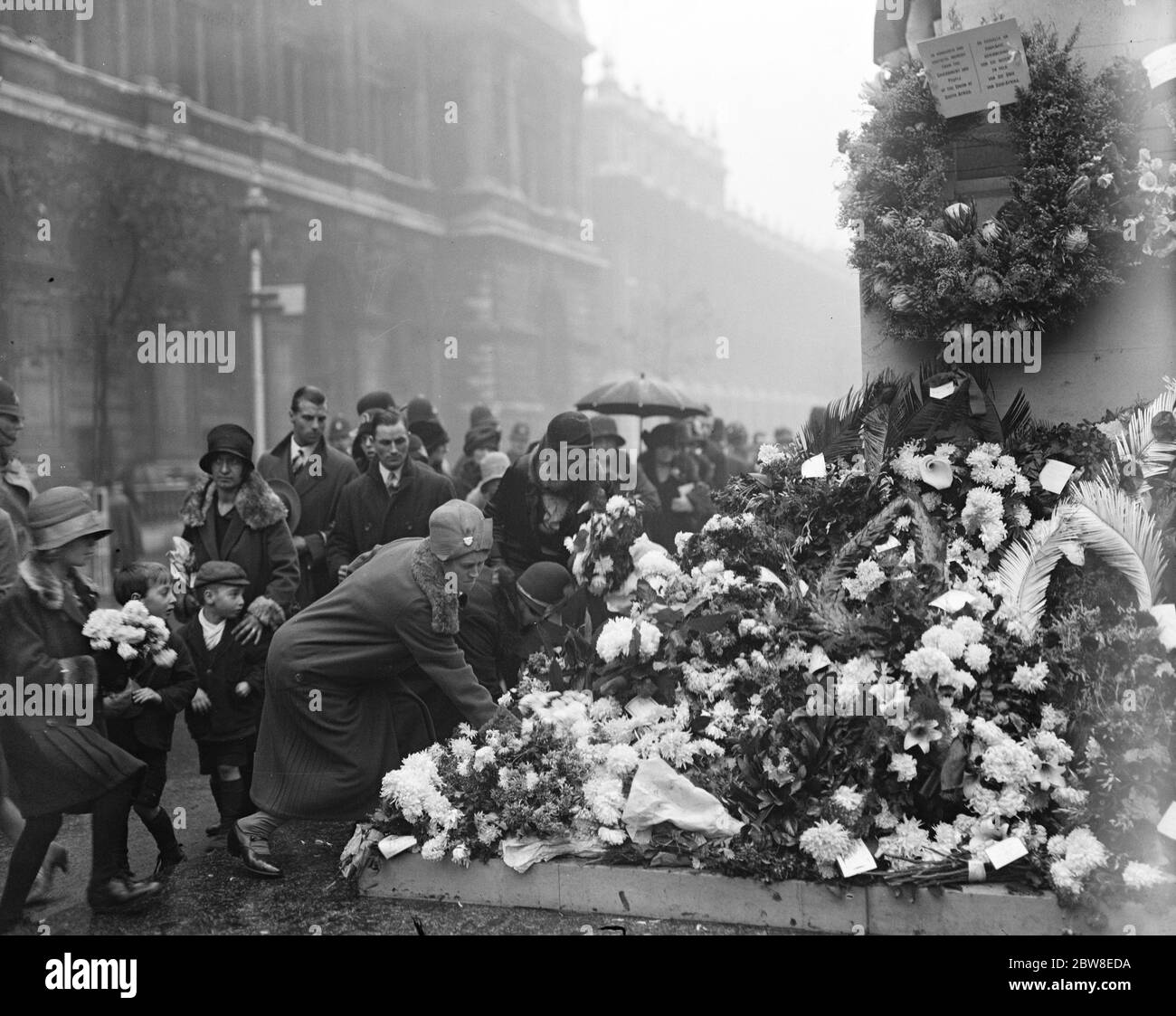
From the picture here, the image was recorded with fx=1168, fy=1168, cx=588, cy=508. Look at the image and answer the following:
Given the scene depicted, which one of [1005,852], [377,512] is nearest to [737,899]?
[1005,852]

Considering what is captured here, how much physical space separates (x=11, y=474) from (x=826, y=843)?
4.76 m

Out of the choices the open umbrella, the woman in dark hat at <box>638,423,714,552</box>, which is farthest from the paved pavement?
the open umbrella

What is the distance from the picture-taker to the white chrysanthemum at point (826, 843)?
4.23 m

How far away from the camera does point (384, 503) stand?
6965 millimetres

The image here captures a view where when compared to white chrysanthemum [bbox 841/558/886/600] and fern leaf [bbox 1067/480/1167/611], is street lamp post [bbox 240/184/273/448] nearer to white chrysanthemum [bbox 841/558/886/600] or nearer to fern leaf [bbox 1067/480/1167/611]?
white chrysanthemum [bbox 841/558/886/600]

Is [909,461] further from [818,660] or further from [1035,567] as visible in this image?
[818,660]

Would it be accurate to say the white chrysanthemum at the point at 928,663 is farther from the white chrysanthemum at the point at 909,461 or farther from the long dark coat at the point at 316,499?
the long dark coat at the point at 316,499

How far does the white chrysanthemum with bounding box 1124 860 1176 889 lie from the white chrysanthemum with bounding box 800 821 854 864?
93cm

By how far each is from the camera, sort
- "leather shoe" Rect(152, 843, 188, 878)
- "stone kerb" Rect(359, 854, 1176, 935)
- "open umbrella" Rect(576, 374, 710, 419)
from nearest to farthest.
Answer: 1. "stone kerb" Rect(359, 854, 1176, 935)
2. "leather shoe" Rect(152, 843, 188, 878)
3. "open umbrella" Rect(576, 374, 710, 419)

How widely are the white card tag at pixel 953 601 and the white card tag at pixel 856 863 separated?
3.67ft

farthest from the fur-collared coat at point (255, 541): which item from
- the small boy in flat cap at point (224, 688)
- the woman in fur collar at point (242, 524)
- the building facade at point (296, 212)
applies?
the building facade at point (296, 212)

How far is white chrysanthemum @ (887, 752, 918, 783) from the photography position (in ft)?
14.4
